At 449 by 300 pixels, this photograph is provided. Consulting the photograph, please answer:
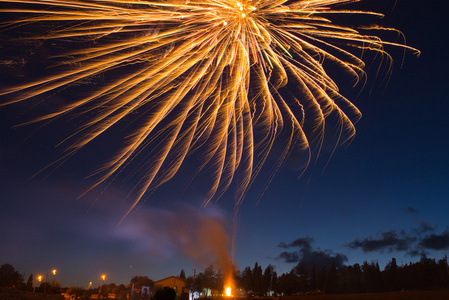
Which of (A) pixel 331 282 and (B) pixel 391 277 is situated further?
(A) pixel 331 282

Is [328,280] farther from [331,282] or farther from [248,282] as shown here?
[248,282]

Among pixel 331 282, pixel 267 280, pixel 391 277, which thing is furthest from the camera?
pixel 267 280

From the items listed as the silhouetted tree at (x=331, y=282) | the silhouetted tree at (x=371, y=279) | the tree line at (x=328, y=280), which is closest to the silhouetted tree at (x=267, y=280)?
the tree line at (x=328, y=280)

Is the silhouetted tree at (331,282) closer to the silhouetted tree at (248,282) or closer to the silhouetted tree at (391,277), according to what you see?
the silhouetted tree at (391,277)

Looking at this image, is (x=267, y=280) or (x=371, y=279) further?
(x=267, y=280)

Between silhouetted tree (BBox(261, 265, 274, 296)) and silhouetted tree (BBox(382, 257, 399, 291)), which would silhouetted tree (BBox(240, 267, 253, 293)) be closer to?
silhouetted tree (BBox(261, 265, 274, 296))

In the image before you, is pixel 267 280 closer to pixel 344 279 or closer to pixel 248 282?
pixel 248 282

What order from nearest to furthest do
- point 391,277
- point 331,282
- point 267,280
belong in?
point 391,277
point 331,282
point 267,280

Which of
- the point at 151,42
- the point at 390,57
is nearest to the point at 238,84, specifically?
the point at 151,42

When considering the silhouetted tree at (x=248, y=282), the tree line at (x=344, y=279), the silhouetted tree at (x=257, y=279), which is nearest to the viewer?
the tree line at (x=344, y=279)

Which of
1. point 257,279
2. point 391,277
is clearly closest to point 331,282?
point 391,277

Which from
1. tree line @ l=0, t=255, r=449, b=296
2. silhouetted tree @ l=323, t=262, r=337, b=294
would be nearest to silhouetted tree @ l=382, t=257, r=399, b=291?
tree line @ l=0, t=255, r=449, b=296

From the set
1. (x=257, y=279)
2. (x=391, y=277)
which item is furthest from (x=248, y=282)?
(x=391, y=277)

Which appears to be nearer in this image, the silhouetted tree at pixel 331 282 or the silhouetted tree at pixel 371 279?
the silhouetted tree at pixel 371 279
